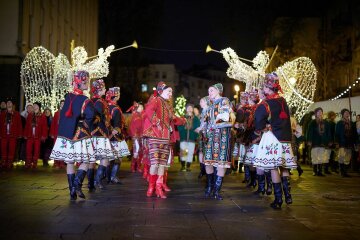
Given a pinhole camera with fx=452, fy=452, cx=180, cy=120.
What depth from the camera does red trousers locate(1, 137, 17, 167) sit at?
46.2 feet

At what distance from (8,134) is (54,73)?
5.79m

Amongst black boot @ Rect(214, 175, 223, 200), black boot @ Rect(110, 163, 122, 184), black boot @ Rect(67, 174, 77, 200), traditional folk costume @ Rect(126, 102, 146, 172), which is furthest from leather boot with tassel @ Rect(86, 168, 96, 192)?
traditional folk costume @ Rect(126, 102, 146, 172)

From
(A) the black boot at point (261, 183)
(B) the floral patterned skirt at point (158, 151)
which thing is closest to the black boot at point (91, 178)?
(B) the floral patterned skirt at point (158, 151)

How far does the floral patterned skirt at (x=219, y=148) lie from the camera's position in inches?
323

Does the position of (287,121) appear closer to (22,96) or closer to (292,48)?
(22,96)

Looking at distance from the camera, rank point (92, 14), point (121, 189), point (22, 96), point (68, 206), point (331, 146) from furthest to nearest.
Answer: point (92, 14) < point (22, 96) < point (331, 146) < point (121, 189) < point (68, 206)

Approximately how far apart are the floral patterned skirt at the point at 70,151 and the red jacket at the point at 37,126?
7.63m

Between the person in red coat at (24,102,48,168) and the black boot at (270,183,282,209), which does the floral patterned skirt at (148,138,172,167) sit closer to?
the black boot at (270,183,282,209)

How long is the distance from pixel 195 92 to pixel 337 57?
7748cm

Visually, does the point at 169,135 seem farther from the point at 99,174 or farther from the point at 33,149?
the point at 33,149

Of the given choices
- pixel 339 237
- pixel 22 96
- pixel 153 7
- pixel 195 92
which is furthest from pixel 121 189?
pixel 195 92

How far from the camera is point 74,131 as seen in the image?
7754 millimetres

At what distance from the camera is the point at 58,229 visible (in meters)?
5.38

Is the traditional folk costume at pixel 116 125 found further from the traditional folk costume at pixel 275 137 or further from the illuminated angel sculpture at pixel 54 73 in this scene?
the illuminated angel sculpture at pixel 54 73
